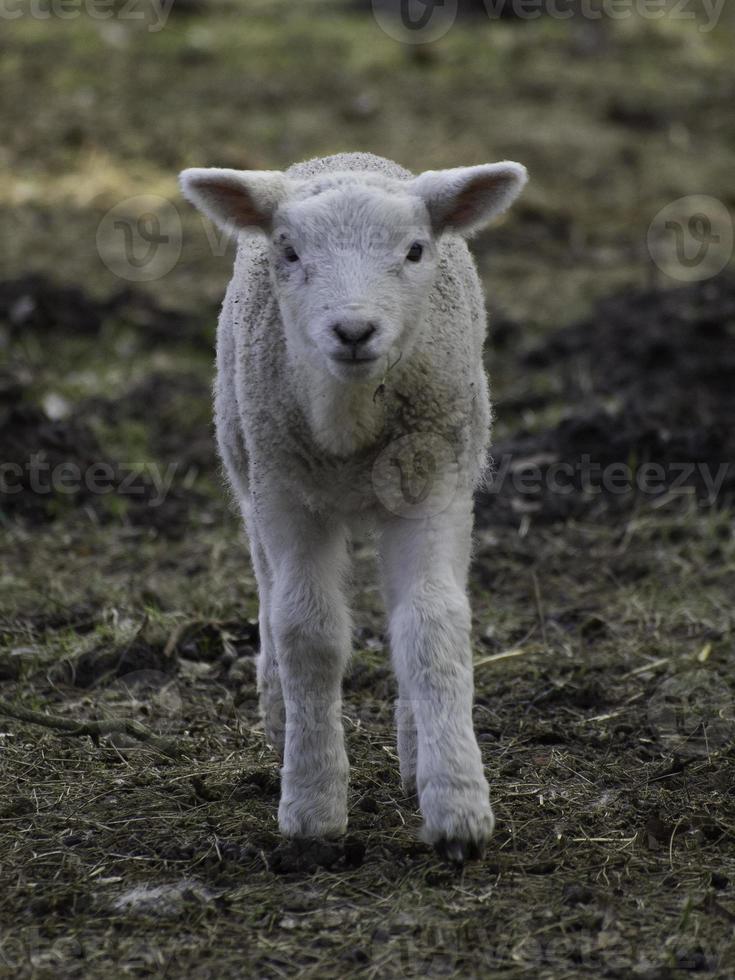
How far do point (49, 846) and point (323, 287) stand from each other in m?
1.78

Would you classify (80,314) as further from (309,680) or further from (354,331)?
(354,331)

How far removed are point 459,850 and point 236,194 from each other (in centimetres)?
201

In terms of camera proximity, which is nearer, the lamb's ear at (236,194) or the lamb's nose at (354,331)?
the lamb's nose at (354,331)

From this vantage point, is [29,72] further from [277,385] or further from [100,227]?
[277,385]

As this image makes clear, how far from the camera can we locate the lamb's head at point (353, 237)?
4090 mm

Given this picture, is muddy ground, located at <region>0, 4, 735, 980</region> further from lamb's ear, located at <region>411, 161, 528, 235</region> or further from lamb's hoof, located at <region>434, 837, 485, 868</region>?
lamb's ear, located at <region>411, 161, 528, 235</region>

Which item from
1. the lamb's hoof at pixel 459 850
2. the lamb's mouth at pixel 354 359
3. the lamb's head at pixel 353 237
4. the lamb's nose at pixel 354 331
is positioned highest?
the lamb's head at pixel 353 237

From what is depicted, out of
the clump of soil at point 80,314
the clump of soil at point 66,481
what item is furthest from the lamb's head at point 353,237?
the clump of soil at point 80,314

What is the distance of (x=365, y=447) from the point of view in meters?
4.47

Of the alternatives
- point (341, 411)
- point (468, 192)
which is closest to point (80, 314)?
point (468, 192)

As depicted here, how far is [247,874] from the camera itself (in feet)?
14.0

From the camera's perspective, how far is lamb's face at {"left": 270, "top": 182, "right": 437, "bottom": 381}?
405 centimetres

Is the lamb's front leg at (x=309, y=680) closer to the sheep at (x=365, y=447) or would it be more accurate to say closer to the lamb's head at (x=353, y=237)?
the sheep at (x=365, y=447)

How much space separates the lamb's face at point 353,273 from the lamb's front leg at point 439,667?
1.81 feet
